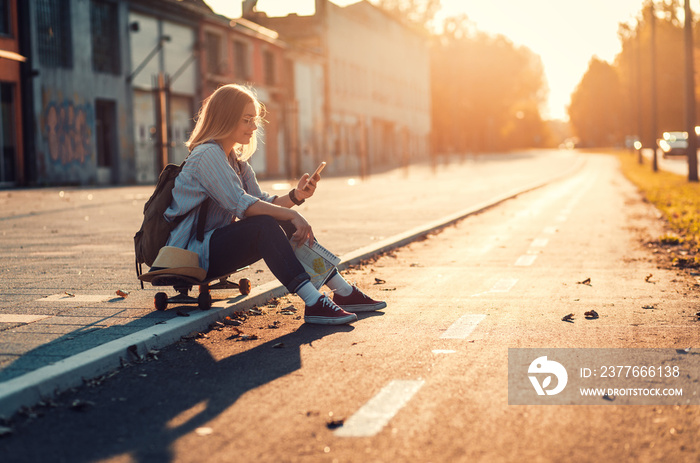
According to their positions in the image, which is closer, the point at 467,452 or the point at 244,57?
the point at 467,452

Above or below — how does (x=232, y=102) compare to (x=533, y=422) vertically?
above

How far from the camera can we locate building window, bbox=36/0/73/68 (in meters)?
27.5

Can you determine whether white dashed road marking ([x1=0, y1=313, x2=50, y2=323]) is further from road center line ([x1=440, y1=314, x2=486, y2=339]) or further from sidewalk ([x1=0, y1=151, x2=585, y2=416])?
road center line ([x1=440, y1=314, x2=486, y2=339])

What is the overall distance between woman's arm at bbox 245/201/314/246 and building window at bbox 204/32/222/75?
109 ft

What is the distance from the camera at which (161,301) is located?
598 centimetres

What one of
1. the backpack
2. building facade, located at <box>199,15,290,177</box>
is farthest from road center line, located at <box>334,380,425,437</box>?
building facade, located at <box>199,15,290,177</box>

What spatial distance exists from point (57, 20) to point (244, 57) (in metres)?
14.5

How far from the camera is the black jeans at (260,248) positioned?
581 centimetres

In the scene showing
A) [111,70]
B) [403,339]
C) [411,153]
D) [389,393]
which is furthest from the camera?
[411,153]

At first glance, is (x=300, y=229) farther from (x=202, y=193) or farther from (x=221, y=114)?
(x=221, y=114)

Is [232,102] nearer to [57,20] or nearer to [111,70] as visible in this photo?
[57,20]

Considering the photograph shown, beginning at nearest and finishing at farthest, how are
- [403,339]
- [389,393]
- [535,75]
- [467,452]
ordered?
[467,452]
[389,393]
[403,339]
[535,75]

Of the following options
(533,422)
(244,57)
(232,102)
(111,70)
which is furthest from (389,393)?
(244,57)

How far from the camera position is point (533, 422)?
11.8 feet
